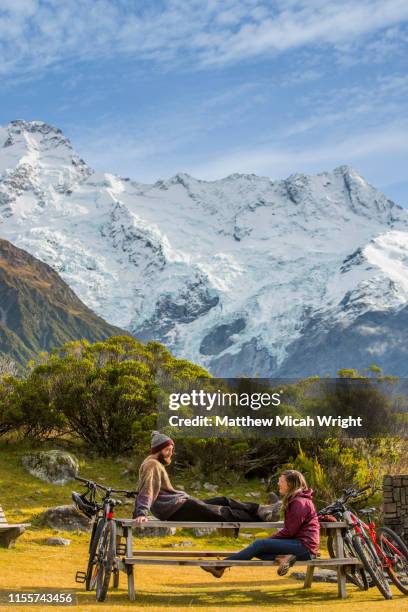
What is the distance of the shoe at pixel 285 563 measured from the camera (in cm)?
1004

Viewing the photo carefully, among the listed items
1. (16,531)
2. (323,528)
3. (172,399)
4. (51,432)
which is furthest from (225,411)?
(323,528)

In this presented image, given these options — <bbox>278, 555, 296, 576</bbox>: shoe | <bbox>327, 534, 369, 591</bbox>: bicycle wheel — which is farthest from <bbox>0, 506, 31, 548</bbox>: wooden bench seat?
<bbox>278, 555, 296, 576</bbox>: shoe

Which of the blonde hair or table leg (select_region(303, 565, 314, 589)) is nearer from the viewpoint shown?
the blonde hair

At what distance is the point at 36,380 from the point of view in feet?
88.3

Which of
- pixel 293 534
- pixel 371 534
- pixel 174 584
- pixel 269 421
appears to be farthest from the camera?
pixel 269 421

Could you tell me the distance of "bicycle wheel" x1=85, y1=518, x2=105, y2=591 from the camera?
1051 centimetres

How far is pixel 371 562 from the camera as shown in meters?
10.8

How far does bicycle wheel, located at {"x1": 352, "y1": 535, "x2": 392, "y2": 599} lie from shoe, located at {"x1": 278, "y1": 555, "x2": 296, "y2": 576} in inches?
37.7

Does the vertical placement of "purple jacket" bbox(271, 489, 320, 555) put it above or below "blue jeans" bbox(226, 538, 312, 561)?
above

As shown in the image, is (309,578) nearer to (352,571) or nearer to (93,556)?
(352,571)

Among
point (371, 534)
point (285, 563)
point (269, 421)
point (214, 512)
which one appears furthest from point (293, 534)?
point (269, 421)

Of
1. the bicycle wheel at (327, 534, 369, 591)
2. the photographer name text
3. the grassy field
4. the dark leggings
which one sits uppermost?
the photographer name text

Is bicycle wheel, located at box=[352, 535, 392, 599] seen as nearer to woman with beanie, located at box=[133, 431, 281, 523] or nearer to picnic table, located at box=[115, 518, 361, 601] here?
picnic table, located at box=[115, 518, 361, 601]

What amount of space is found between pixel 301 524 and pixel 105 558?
2.32m
